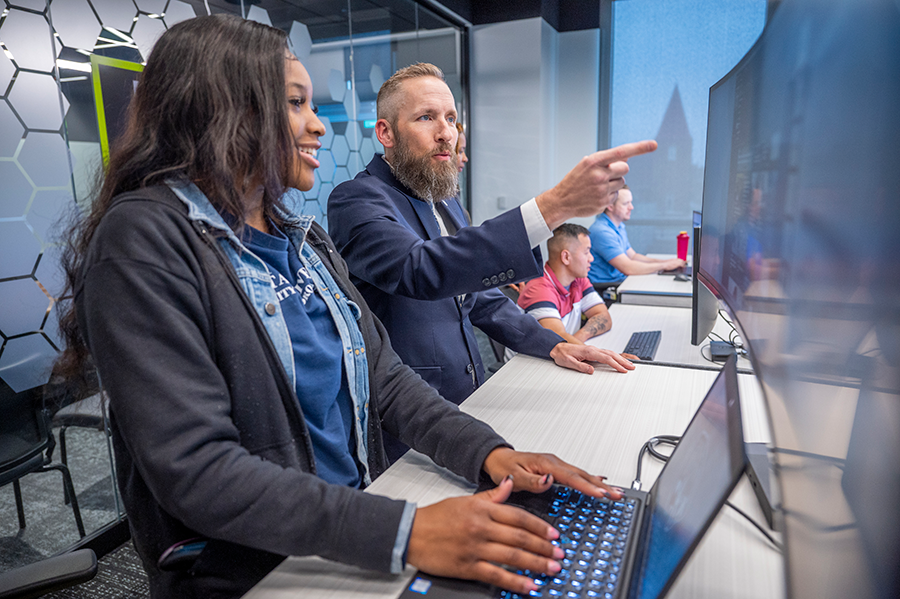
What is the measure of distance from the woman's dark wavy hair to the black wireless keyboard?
4.49 ft

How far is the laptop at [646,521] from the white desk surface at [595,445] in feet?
0.19

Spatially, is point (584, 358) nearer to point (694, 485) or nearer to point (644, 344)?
point (644, 344)

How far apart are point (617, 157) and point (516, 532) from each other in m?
0.62

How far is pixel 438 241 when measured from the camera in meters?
1.19

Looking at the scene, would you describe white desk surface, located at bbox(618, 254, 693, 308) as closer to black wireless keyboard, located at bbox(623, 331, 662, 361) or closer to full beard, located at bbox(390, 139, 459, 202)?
black wireless keyboard, located at bbox(623, 331, 662, 361)

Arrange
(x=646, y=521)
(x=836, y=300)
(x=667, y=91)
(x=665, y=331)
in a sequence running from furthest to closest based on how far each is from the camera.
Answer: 1. (x=667, y=91)
2. (x=665, y=331)
3. (x=646, y=521)
4. (x=836, y=300)

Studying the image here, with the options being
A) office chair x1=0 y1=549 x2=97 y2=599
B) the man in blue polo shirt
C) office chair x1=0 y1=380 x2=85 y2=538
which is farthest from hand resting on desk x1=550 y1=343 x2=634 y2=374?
the man in blue polo shirt

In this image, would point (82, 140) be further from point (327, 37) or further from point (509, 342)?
point (327, 37)

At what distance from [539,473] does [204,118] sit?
2.27ft

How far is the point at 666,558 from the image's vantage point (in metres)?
0.55

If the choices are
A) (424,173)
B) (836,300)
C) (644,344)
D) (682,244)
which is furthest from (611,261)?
(836,300)

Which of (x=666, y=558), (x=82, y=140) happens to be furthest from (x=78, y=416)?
(x=666, y=558)

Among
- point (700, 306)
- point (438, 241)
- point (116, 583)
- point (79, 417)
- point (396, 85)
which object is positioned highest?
point (396, 85)

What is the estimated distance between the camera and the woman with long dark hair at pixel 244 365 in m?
0.67
